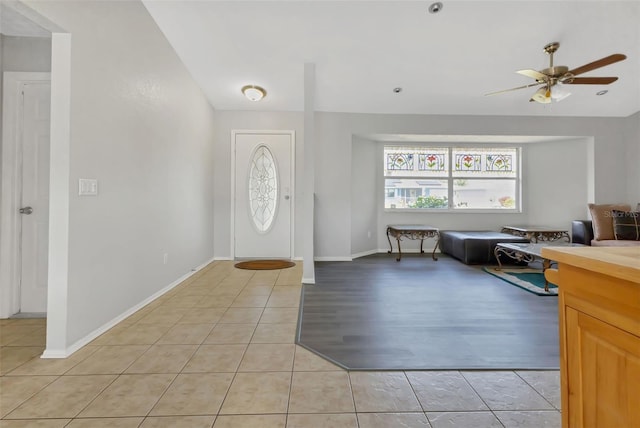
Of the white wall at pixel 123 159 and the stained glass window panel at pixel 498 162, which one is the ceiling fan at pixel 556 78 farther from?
the white wall at pixel 123 159

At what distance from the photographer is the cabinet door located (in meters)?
0.58

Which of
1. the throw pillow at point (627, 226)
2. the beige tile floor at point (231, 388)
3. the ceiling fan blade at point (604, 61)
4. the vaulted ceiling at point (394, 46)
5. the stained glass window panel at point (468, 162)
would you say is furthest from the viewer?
the stained glass window panel at point (468, 162)

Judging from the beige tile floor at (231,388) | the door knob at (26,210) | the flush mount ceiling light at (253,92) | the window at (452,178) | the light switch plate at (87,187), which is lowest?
the beige tile floor at (231,388)

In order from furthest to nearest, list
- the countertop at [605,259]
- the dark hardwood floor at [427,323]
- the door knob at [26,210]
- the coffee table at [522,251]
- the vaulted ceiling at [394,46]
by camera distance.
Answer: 1. the coffee table at [522,251]
2. the vaulted ceiling at [394,46]
3. the door knob at [26,210]
4. the dark hardwood floor at [427,323]
5. the countertop at [605,259]

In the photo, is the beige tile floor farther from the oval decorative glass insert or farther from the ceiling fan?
the ceiling fan

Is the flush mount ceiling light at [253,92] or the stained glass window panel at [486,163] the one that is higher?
the flush mount ceiling light at [253,92]

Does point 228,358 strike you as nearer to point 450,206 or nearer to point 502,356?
point 502,356

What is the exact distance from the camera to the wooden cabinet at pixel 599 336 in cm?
58

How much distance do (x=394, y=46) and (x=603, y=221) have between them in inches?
160

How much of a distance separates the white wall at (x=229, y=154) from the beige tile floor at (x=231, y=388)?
8.64ft

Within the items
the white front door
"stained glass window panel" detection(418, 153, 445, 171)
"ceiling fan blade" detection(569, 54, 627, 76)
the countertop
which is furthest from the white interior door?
"stained glass window panel" detection(418, 153, 445, 171)

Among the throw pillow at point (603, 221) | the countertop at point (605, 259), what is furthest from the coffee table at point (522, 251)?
the countertop at point (605, 259)

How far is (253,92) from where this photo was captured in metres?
4.10

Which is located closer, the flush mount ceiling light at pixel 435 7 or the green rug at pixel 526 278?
the flush mount ceiling light at pixel 435 7
